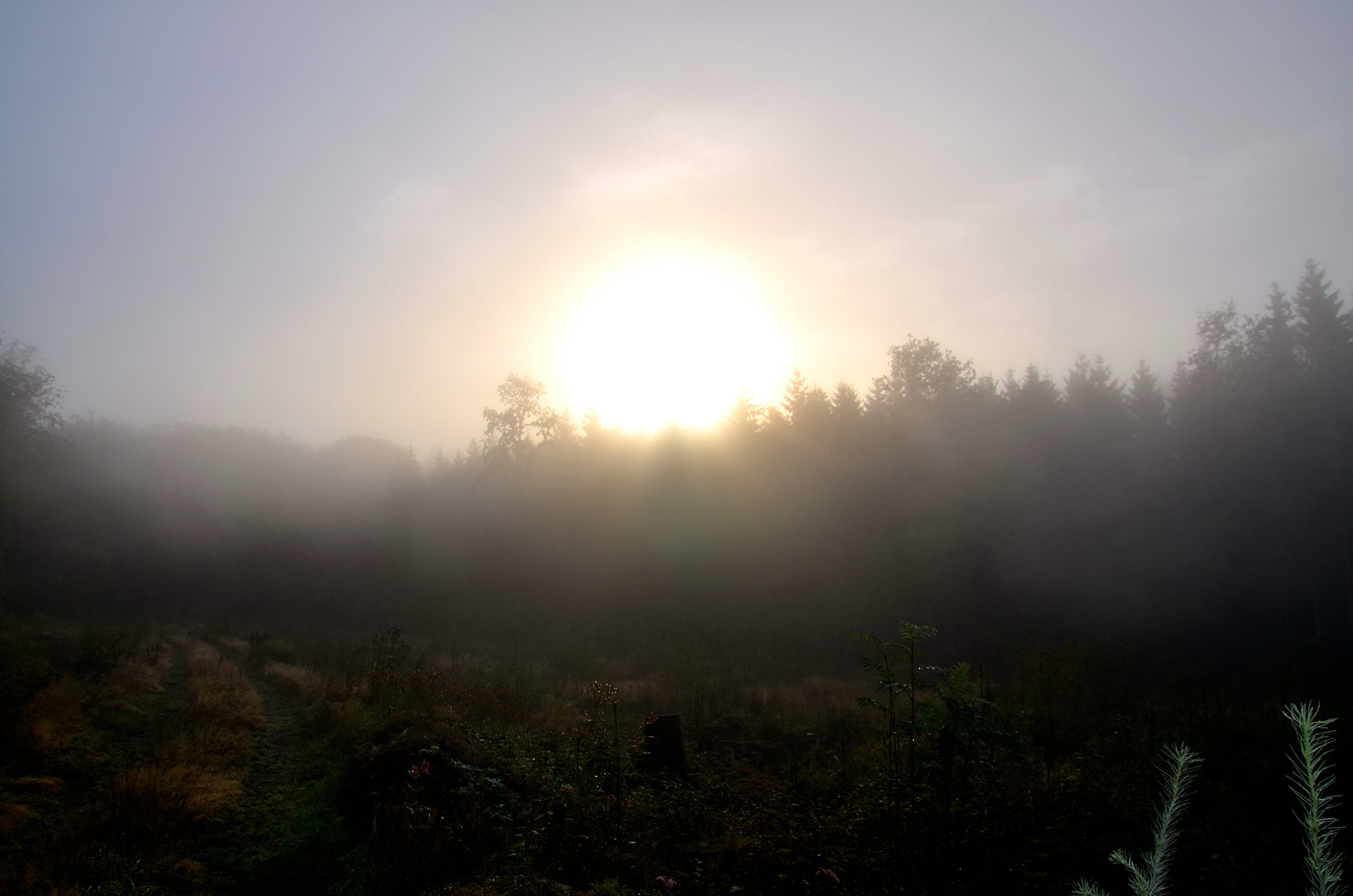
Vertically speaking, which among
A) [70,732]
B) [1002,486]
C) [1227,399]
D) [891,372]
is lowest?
[70,732]

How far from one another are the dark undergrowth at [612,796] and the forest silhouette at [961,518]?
1411 cm

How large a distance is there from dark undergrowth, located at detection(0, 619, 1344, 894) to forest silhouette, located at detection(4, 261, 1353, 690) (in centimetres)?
1411

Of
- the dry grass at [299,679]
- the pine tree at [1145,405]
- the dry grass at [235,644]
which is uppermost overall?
the pine tree at [1145,405]

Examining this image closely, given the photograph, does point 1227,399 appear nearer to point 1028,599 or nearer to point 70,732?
point 1028,599

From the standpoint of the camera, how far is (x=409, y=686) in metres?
11.0

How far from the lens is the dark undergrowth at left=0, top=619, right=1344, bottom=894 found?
5.07 metres

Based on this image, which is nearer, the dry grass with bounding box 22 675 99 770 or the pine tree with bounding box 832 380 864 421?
the dry grass with bounding box 22 675 99 770

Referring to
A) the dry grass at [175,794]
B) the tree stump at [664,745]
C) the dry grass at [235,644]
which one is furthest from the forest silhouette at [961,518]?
the dry grass at [175,794]

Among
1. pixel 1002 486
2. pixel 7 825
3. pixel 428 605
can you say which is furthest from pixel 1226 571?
pixel 428 605

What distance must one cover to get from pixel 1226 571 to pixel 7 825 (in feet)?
111

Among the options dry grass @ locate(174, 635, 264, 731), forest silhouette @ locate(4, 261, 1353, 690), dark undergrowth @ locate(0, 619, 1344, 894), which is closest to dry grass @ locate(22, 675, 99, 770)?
dark undergrowth @ locate(0, 619, 1344, 894)

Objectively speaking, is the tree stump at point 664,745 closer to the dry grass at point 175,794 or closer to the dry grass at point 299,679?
the dry grass at point 175,794

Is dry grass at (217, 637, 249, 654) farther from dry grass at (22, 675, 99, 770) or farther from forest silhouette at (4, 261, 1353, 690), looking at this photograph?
dry grass at (22, 675, 99, 770)

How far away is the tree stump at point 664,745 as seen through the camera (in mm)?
8019
